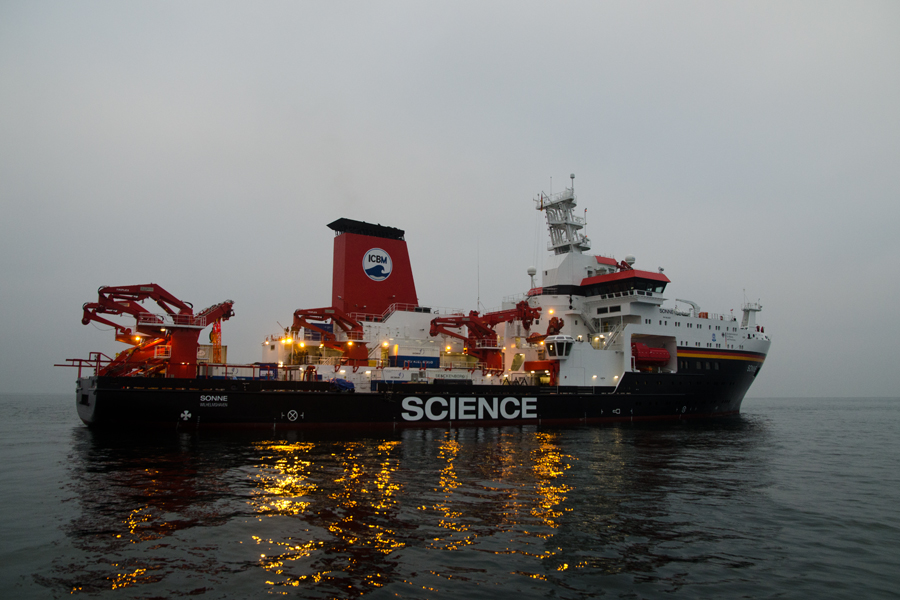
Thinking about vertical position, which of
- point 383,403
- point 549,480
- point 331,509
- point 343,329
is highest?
point 343,329

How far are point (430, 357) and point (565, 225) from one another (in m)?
14.1

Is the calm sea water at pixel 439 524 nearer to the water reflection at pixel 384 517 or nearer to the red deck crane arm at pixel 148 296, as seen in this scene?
the water reflection at pixel 384 517

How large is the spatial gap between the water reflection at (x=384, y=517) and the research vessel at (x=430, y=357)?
154 inches

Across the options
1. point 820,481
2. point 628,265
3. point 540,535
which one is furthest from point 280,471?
point 628,265

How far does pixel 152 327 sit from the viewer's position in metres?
23.8

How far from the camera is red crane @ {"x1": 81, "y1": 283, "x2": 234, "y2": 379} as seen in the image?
23.6 meters

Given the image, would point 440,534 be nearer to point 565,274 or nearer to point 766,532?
point 766,532

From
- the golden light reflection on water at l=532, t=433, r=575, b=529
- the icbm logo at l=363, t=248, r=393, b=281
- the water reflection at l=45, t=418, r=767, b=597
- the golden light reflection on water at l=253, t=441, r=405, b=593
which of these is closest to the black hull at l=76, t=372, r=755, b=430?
the water reflection at l=45, t=418, r=767, b=597

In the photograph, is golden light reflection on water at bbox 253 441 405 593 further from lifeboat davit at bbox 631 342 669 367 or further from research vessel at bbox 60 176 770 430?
lifeboat davit at bbox 631 342 669 367

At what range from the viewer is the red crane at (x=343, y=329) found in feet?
93.6

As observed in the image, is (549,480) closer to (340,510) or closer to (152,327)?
(340,510)

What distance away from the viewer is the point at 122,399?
2198cm

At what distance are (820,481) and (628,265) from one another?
21.5 m

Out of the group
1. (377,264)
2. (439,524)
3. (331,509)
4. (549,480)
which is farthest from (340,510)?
(377,264)
